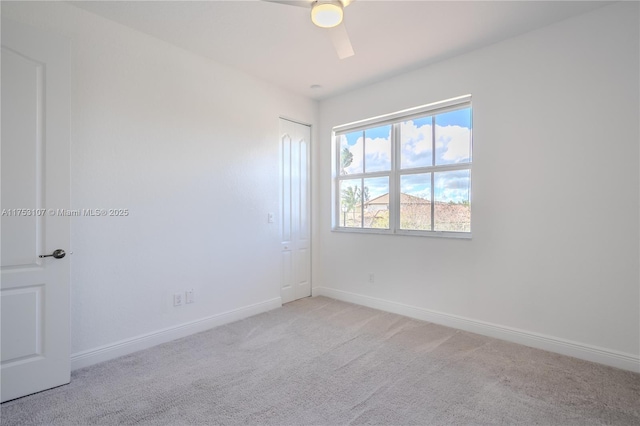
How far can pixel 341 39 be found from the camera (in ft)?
7.02

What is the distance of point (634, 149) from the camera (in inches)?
92.0

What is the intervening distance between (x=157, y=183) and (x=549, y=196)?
3425 millimetres

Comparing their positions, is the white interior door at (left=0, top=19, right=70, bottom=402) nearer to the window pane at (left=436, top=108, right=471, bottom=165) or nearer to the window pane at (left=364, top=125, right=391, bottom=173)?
the window pane at (left=364, top=125, right=391, bottom=173)

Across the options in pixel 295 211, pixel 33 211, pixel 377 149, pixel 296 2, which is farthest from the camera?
pixel 295 211

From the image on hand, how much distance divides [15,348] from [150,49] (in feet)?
8.10

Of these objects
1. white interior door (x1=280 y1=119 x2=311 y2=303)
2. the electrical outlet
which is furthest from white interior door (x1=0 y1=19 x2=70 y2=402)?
white interior door (x1=280 y1=119 x2=311 y2=303)

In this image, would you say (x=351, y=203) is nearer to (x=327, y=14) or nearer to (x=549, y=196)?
(x=549, y=196)

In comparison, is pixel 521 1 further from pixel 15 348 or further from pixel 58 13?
pixel 15 348

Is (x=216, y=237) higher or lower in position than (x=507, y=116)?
lower

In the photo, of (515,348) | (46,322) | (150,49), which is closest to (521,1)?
(515,348)

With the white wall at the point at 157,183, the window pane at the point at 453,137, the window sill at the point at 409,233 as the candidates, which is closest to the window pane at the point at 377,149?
the window pane at the point at 453,137

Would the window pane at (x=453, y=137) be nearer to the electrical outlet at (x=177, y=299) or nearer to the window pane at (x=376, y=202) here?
the window pane at (x=376, y=202)

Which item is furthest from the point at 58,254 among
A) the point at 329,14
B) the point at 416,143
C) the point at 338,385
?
the point at 416,143

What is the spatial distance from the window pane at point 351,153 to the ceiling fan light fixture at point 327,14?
225 cm
